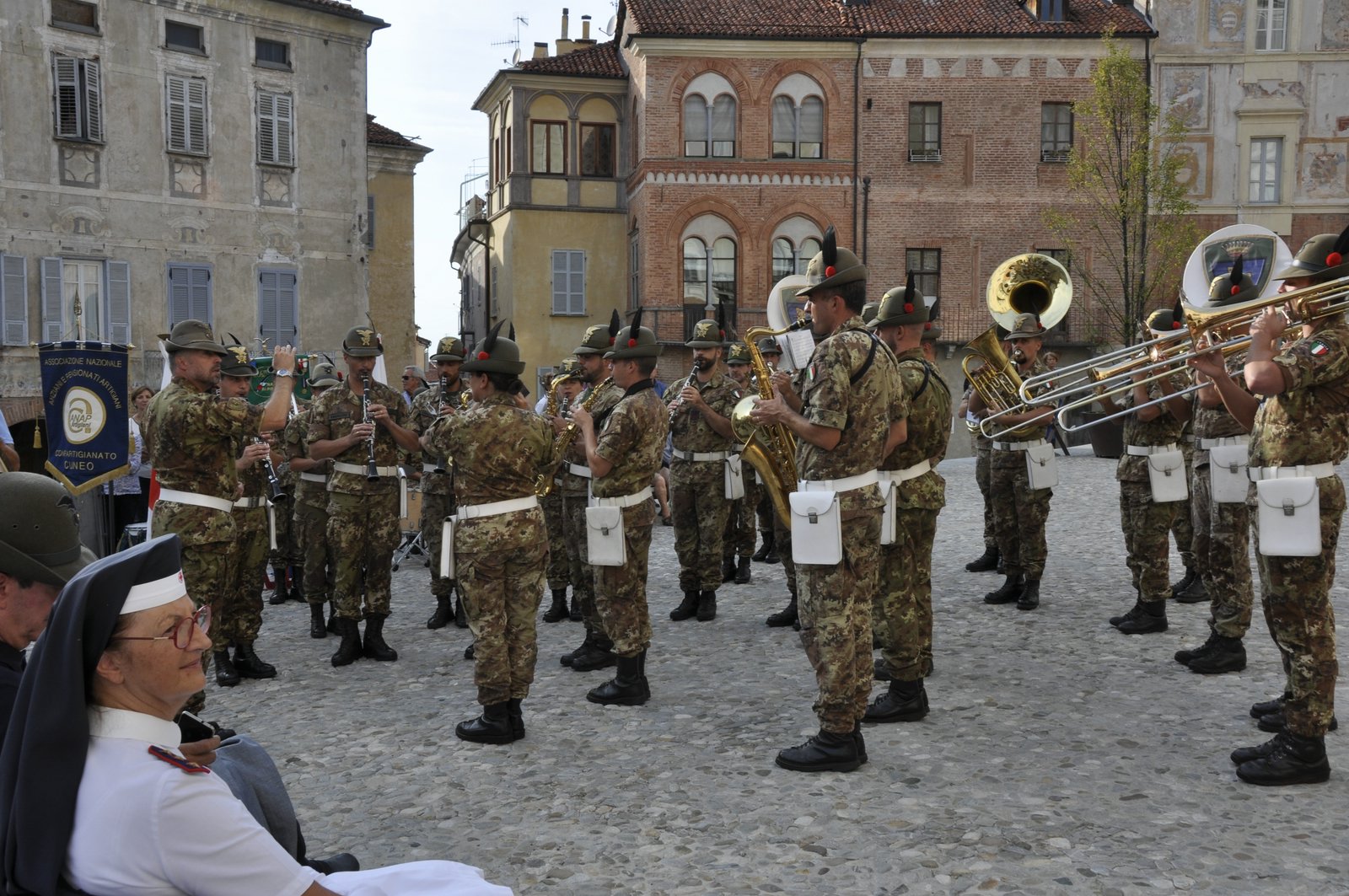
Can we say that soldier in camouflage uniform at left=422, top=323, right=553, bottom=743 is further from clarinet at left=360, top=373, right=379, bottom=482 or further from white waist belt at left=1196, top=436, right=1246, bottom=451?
white waist belt at left=1196, top=436, right=1246, bottom=451

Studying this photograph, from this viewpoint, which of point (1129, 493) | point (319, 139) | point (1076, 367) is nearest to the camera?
point (1076, 367)

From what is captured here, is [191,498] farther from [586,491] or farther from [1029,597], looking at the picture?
[1029,597]

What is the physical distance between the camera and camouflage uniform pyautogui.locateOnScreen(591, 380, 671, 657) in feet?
23.5

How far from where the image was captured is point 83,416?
963 cm

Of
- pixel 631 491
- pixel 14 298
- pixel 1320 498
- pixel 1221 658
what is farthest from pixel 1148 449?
pixel 14 298

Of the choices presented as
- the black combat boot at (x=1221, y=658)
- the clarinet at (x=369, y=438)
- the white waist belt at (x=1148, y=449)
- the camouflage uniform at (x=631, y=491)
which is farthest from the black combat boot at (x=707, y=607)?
the black combat boot at (x=1221, y=658)

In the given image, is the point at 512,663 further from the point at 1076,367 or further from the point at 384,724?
the point at 1076,367

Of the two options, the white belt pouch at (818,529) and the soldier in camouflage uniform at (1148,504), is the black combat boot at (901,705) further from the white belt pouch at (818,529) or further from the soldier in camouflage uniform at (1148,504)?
the soldier in camouflage uniform at (1148,504)

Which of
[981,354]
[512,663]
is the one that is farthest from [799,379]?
[981,354]

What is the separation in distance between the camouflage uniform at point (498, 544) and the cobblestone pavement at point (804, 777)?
0.46m

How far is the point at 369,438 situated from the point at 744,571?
429 cm

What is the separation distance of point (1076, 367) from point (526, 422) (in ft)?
11.6

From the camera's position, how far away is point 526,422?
651 centimetres

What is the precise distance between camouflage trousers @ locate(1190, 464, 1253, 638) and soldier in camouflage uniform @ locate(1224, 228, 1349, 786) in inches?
66.8
